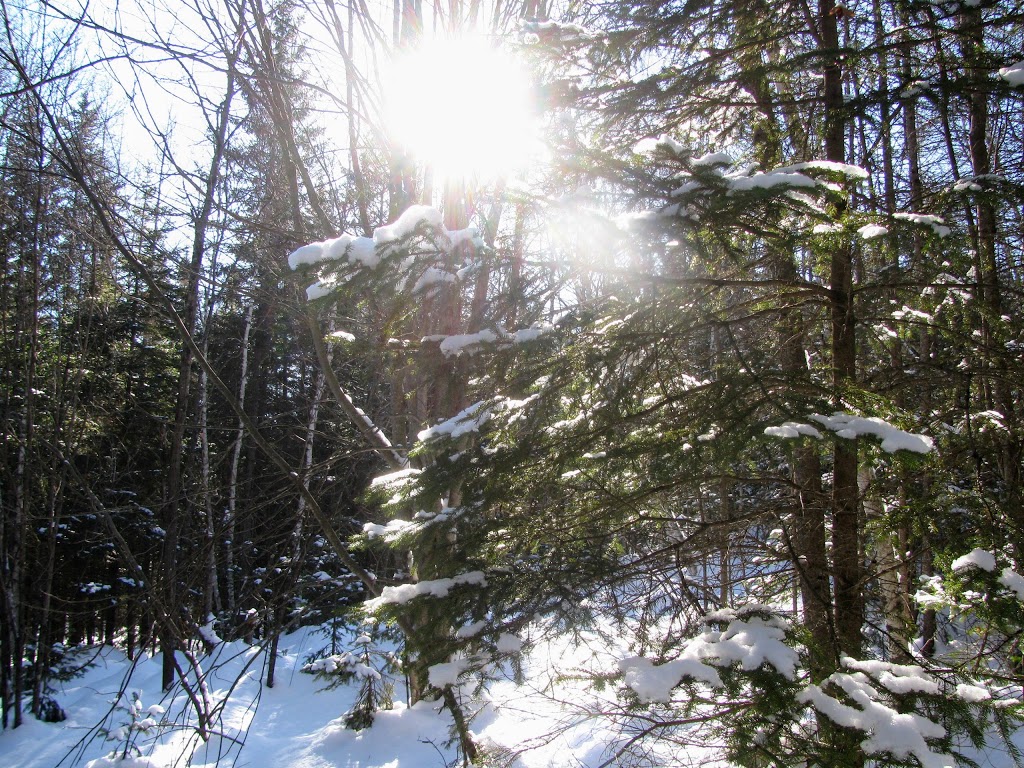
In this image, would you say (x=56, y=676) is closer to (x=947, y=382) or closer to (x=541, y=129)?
(x=541, y=129)

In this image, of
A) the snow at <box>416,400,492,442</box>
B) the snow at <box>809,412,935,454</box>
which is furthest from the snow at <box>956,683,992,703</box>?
the snow at <box>416,400,492,442</box>

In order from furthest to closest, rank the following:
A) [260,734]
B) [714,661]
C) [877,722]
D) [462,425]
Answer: [260,734], [462,425], [714,661], [877,722]

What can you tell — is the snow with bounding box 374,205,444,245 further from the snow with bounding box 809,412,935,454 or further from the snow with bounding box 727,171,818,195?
the snow with bounding box 809,412,935,454

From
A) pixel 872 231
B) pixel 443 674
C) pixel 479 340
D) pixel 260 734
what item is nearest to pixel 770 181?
pixel 872 231

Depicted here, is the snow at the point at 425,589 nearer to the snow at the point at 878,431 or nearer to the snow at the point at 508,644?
the snow at the point at 508,644

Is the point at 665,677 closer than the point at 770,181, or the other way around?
the point at 665,677

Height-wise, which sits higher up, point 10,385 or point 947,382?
point 10,385

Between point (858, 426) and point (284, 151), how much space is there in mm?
3492

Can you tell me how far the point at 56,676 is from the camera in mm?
10617

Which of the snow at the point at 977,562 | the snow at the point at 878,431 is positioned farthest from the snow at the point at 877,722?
the snow at the point at 878,431

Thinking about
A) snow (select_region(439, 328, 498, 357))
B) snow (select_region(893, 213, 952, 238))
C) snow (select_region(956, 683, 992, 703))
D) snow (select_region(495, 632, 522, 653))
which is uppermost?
snow (select_region(893, 213, 952, 238))

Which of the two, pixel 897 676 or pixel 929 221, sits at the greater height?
pixel 929 221

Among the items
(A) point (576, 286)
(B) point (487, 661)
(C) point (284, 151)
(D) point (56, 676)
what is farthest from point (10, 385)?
(B) point (487, 661)

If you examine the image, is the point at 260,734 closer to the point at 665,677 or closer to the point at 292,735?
the point at 292,735
